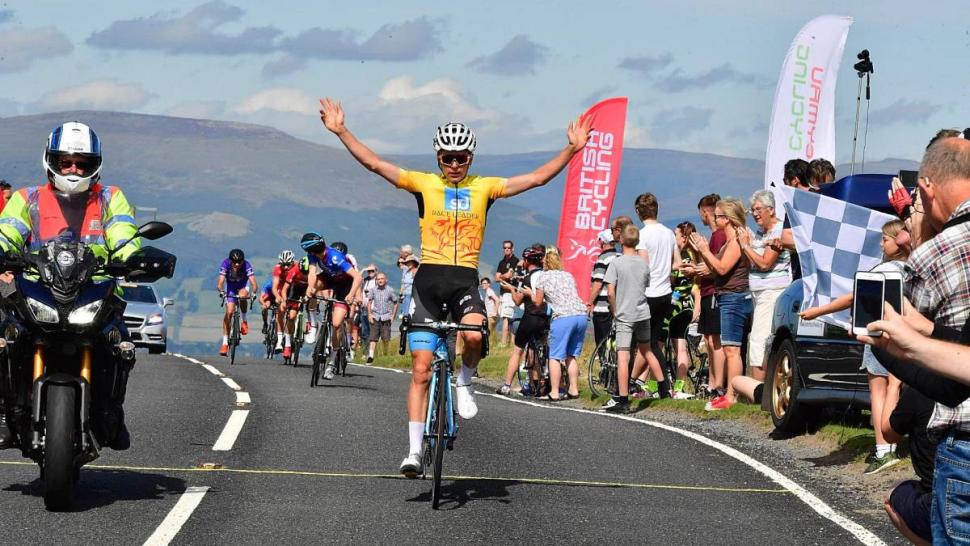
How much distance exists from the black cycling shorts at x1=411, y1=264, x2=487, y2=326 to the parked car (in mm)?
3226

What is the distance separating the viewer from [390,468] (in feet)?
35.4

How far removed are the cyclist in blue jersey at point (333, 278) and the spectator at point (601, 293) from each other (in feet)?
10.8

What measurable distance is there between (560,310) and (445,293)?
9003mm

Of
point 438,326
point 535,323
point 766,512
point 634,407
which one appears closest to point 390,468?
point 438,326

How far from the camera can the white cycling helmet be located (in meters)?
9.94

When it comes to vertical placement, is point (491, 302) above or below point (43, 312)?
below

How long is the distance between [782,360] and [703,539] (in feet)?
16.1

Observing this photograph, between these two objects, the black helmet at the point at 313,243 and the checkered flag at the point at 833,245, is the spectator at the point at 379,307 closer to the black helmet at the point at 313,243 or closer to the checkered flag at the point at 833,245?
the black helmet at the point at 313,243

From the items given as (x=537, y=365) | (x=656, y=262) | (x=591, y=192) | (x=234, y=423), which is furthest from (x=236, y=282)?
(x=234, y=423)

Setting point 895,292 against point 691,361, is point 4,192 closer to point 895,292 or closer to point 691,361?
point 691,361

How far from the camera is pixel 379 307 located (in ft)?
110

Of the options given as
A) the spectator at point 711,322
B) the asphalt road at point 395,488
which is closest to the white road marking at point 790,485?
the asphalt road at point 395,488

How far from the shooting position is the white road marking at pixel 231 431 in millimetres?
11891

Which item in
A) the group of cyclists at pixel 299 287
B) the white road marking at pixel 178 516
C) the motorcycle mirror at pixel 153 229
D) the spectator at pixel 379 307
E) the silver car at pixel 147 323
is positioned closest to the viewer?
the white road marking at pixel 178 516
